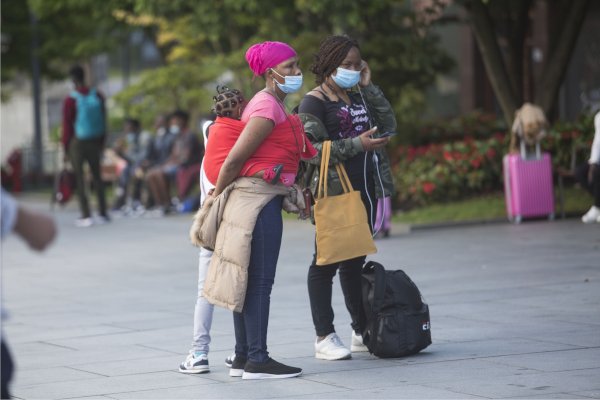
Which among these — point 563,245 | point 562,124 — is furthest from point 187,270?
point 562,124

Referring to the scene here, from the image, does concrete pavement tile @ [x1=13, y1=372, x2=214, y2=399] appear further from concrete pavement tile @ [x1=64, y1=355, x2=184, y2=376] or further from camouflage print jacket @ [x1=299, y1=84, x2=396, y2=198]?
camouflage print jacket @ [x1=299, y1=84, x2=396, y2=198]

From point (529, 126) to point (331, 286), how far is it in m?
8.97

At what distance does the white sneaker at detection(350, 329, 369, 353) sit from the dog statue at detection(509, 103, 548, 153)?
8729 millimetres

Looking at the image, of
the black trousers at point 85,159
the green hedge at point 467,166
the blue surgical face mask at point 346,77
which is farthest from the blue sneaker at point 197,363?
the black trousers at point 85,159

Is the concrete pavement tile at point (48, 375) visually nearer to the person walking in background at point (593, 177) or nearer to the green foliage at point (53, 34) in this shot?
the person walking in background at point (593, 177)

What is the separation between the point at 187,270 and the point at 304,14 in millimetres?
10203

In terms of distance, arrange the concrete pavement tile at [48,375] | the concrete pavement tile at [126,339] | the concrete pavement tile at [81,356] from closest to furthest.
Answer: the concrete pavement tile at [48,375], the concrete pavement tile at [81,356], the concrete pavement tile at [126,339]

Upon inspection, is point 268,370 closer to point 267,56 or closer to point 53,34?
point 267,56

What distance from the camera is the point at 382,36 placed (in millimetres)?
21672

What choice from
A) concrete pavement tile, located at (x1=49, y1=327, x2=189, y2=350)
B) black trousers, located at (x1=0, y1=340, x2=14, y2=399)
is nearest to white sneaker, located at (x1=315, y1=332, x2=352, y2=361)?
concrete pavement tile, located at (x1=49, y1=327, x2=189, y2=350)

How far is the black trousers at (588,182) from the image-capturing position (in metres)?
15.2

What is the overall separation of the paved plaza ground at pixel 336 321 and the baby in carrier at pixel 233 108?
109 centimetres

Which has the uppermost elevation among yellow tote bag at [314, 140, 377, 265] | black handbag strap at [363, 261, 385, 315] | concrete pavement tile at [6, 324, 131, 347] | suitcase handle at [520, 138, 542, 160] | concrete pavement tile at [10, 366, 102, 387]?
suitcase handle at [520, 138, 542, 160]

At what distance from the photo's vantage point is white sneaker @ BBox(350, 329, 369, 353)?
25.7 feet
